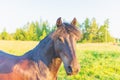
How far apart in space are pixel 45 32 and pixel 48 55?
51714 millimetres

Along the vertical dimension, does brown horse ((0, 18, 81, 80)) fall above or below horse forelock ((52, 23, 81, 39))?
below

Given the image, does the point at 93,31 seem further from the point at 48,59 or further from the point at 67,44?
the point at 67,44

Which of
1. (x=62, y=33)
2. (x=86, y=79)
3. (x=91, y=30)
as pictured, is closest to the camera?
(x=62, y=33)

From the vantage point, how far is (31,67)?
5.02m

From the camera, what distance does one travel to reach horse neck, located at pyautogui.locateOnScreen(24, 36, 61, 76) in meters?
4.93

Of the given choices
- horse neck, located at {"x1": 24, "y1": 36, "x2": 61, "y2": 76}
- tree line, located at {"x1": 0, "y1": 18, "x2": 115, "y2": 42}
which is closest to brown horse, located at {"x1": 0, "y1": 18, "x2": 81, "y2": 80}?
horse neck, located at {"x1": 24, "y1": 36, "x2": 61, "y2": 76}

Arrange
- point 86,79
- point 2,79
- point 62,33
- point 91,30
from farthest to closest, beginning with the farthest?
point 91,30, point 86,79, point 2,79, point 62,33

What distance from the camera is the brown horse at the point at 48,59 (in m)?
4.65

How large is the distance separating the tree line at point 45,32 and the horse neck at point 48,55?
44927 millimetres

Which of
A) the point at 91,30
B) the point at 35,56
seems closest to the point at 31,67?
the point at 35,56

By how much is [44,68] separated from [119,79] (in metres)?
7.57

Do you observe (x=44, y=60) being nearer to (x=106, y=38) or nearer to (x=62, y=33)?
(x=62, y=33)

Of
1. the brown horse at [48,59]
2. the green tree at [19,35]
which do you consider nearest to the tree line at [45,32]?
the green tree at [19,35]

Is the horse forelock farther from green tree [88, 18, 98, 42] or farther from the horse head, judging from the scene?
green tree [88, 18, 98, 42]
